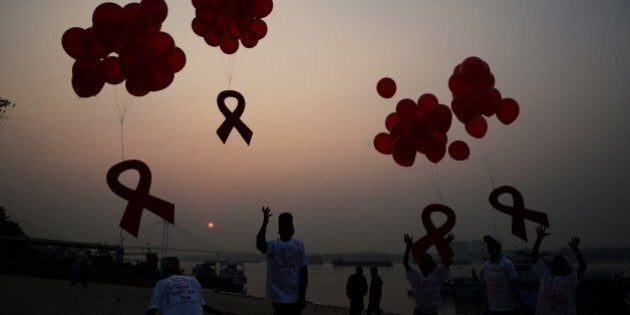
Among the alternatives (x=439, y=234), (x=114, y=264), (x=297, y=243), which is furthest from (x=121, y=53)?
(x=114, y=264)

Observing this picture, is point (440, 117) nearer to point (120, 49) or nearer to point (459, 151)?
point (459, 151)

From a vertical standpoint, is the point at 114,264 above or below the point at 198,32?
below

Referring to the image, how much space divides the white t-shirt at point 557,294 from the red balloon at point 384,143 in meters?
3.89

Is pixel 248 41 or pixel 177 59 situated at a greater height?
pixel 248 41

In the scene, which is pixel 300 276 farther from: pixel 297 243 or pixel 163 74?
pixel 163 74

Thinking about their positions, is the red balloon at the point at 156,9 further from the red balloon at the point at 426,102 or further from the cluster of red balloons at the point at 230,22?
the red balloon at the point at 426,102

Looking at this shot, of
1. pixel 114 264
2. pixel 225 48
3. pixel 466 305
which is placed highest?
pixel 225 48

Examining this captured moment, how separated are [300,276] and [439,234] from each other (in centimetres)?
327

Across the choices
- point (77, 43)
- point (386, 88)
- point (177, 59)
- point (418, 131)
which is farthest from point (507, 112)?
point (77, 43)

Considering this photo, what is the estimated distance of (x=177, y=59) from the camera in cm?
721

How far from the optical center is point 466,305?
3728 centimetres

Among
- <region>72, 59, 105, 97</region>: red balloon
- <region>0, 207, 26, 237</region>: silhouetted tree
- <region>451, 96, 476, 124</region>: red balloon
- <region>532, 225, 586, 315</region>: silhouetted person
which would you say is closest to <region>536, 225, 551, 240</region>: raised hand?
<region>532, 225, 586, 315</region>: silhouetted person

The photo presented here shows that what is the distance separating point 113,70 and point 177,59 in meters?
0.91

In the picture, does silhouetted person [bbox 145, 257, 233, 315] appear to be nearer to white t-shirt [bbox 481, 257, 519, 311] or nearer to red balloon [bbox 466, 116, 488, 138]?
white t-shirt [bbox 481, 257, 519, 311]
